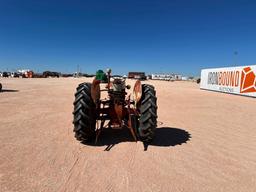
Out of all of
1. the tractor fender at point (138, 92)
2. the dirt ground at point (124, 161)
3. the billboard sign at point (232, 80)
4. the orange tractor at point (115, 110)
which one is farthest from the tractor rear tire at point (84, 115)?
the billboard sign at point (232, 80)

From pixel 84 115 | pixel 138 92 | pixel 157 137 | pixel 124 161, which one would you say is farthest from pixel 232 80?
pixel 124 161

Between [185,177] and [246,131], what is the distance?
4369 mm

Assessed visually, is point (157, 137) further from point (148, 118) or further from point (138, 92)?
point (138, 92)

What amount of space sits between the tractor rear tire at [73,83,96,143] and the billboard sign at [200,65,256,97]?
18.7 metres

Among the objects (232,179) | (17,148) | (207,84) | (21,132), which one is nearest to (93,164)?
(17,148)

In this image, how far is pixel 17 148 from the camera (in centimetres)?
478

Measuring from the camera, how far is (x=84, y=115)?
4875mm

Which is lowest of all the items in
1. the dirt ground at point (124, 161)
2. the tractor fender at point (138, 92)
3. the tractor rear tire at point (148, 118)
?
the dirt ground at point (124, 161)

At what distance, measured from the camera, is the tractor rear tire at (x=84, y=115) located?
193 inches

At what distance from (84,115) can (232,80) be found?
2181cm

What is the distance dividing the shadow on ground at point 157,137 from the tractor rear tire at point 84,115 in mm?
333

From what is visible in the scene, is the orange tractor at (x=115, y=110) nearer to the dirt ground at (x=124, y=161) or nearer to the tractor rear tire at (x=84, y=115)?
the tractor rear tire at (x=84, y=115)

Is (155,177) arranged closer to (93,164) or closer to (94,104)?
(93,164)

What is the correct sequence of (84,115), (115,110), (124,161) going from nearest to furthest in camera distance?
(124,161) → (84,115) → (115,110)
